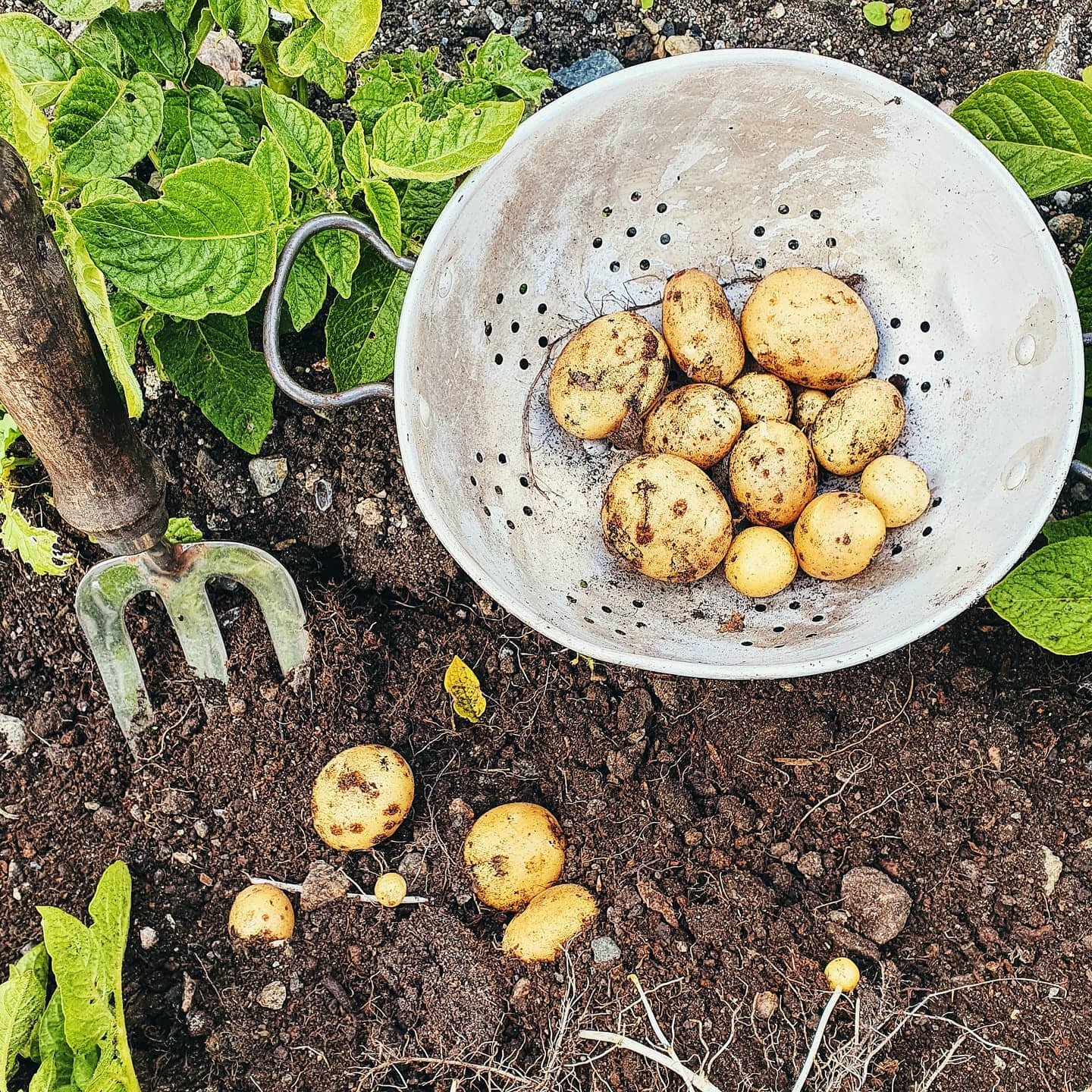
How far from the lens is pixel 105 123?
149cm

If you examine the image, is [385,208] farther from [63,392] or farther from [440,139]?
[63,392]

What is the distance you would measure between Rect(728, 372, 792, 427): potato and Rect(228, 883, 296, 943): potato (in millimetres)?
1191

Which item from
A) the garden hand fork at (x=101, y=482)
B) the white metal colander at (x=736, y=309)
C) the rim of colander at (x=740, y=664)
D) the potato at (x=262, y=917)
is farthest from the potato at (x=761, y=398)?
the potato at (x=262, y=917)

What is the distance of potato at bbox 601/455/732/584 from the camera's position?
1528 mm

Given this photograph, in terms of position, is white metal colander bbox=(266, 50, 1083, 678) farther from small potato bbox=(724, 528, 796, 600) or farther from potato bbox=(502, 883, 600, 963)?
potato bbox=(502, 883, 600, 963)

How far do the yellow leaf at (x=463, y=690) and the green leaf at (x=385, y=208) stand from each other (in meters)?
0.77

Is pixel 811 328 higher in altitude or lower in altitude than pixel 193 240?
lower

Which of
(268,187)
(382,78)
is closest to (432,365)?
(268,187)

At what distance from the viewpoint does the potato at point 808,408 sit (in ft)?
5.46

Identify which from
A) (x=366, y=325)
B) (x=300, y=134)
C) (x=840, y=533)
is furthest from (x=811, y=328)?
(x=300, y=134)

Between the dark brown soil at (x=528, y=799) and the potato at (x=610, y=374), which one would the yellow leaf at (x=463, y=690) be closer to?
the dark brown soil at (x=528, y=799)

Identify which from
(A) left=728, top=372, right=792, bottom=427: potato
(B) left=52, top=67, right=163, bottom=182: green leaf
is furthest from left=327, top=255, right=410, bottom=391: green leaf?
(A) left=728, top=372, right=792, bottom=427: potato

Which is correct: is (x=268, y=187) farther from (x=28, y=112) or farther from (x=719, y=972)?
(x=719, y=972)

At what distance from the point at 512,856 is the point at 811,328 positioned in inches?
40.5
